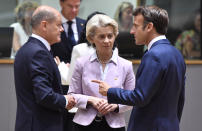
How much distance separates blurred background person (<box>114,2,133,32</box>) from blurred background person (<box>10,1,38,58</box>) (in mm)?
1235

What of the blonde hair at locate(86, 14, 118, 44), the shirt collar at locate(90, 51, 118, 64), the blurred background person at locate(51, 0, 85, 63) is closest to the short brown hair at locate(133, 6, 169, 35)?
the blonde hair at locate(86, 14, 118, 44)

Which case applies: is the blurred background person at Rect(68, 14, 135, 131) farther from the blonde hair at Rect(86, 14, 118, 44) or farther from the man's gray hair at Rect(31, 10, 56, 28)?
the man's gray hair at Rect(31, 10, 56, 28)

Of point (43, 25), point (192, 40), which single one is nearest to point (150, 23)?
point (43, 25)

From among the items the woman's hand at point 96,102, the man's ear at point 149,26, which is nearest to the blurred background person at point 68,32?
the woman's hand at point 96,102

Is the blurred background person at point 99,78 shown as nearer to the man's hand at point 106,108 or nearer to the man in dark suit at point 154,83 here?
the man's hand at point 106,108

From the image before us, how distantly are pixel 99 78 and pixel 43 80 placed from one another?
1.76 feet

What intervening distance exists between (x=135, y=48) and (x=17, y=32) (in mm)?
1748

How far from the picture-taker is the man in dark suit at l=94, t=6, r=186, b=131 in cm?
237

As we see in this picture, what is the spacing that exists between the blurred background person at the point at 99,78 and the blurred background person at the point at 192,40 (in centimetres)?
348

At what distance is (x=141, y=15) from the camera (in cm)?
255

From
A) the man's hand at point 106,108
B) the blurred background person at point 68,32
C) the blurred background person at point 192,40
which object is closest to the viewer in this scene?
the man's hand at point 106,108

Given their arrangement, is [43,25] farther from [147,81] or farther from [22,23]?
[22,23]

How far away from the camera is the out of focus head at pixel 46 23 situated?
2.69m

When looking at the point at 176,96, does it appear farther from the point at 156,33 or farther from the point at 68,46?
the point at 68,46
